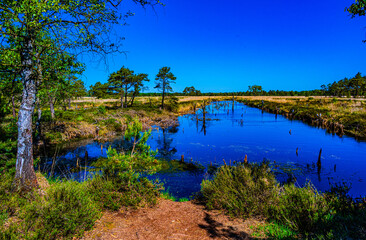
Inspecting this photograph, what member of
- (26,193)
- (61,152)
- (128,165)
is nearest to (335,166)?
(128,165)

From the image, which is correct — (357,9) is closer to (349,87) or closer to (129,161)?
(129,161)

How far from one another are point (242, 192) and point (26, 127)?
→ 7.48 m

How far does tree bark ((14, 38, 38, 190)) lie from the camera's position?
551cm

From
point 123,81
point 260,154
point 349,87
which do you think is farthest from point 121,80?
point 349,87

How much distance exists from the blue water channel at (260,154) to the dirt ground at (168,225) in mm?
3821

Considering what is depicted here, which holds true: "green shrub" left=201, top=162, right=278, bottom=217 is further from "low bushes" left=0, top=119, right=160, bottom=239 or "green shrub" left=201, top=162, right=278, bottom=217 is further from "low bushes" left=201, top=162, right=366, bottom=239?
"low bushes" left=0, top=119, right=160, bottom=239

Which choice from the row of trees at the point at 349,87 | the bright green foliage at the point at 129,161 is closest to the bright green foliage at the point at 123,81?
the bright green foliage at the point at 129,161

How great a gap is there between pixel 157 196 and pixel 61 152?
1564 cm

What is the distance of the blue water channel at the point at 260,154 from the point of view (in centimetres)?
1412

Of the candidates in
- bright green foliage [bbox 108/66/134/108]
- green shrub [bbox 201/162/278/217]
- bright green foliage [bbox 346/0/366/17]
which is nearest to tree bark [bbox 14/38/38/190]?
green shrub [bbox 201/162/278/217]

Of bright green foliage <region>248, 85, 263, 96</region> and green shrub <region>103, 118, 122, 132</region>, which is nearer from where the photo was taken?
green shrub <region>103, 118, 122, 132</region>

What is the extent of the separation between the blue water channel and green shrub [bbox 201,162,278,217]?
353 centimetres

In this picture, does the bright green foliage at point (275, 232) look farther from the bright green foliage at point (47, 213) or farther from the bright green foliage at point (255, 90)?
the bright green foliage at point (255, 90)

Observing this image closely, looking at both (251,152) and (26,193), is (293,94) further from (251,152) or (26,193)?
(26,193)
